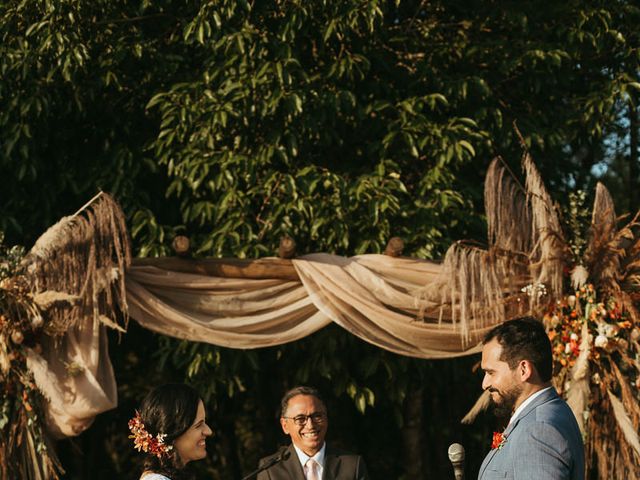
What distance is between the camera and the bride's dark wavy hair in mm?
3836

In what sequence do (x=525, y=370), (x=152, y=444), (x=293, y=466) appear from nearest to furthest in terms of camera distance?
(x=152, y=444)
(x=525, y=370)
(x=293, y=466)

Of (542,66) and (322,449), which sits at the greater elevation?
(542,66)

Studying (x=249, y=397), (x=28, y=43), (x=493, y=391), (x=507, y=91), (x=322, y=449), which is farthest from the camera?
(x=249, y=397)

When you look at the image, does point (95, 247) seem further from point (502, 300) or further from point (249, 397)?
point (249, 397)

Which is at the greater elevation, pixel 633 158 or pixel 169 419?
pixel 633 158

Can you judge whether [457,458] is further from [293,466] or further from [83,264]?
[83,264]

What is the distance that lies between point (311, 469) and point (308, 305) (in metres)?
1.23

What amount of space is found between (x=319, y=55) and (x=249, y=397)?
358cm

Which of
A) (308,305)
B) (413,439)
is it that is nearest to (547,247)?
(308,305)

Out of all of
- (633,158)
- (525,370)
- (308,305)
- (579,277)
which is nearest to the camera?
(525,370)

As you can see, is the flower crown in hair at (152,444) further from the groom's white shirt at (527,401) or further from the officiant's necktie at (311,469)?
the officiant's necktie at (311,469)

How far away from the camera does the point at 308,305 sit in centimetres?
686

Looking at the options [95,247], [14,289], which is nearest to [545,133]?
[95,247]

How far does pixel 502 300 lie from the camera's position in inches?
258
